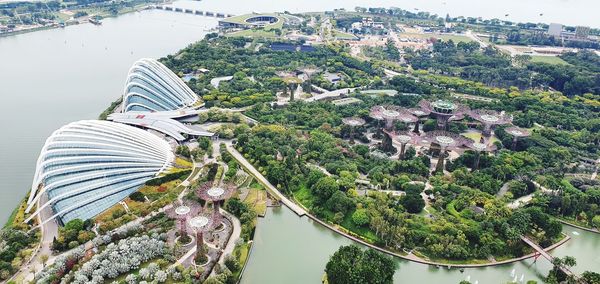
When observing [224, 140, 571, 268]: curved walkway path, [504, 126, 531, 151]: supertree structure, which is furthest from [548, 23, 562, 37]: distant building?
[224, 140, 571, 268]: curved walkway path

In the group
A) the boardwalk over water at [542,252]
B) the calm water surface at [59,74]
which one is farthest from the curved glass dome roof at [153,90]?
the boardwalk over water at [542,252]

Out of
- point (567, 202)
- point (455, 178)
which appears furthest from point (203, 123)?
point (567, 202)

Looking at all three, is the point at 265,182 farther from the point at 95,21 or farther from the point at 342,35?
the point at 95,21

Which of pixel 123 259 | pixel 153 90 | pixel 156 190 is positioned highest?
pixel 153 90

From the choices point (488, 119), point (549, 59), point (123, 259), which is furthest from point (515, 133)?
point (549, 59)

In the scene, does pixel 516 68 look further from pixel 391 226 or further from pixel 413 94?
pixel 391 226

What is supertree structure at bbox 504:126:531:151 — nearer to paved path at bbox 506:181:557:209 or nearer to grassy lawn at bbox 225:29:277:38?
paved path at bbox 506:181:557:209

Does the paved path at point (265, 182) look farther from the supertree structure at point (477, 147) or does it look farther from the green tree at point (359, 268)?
the supertree structure at point (477, 147)
